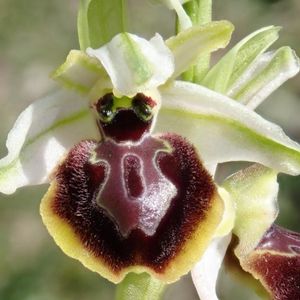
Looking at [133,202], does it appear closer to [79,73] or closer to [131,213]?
[131,213]

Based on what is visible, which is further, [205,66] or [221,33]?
[205,66]

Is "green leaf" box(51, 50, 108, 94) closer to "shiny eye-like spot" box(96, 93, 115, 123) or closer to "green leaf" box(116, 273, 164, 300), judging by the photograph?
"shiny eye-like spot" box(96, 93, 115, 123)

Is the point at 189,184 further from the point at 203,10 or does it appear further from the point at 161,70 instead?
the point at 203,10

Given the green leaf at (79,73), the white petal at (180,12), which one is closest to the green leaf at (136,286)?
the green leaf at (79,73)

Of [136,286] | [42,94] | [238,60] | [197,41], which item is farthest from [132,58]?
[42,94]

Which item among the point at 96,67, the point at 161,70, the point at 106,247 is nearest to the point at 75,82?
the point at 96,67

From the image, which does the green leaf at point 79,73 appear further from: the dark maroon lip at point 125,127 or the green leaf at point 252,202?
the green leaf at point 252,202
